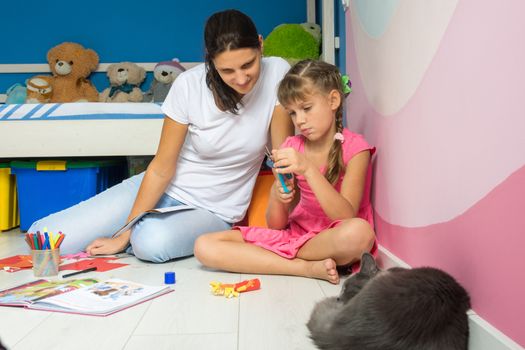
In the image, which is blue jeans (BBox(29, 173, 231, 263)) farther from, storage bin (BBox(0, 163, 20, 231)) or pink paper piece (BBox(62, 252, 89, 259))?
storage bin (BBox(0, 163, 20, 231))

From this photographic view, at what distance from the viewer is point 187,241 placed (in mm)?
1782

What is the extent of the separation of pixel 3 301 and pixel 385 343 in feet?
2.86

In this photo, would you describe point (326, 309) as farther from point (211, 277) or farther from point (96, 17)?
point (96, 17)

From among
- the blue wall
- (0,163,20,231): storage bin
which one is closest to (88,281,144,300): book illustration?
(0,163,20,231): storage bin

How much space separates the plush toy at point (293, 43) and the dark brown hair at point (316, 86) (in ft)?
3.96

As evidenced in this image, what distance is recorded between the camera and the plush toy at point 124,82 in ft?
10.3

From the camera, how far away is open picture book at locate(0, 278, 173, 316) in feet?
4.08

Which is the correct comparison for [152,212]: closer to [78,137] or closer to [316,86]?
[316,86]

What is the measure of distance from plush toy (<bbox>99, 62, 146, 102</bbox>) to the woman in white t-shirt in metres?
1.29

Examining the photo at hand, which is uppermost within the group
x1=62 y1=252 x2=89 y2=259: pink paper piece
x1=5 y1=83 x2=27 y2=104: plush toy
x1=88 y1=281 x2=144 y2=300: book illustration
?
x1=5 y1=83 x2=27 y2=104: plush toy

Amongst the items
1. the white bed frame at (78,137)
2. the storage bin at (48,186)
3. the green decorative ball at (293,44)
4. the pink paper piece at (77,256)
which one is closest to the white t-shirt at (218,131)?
the pink paper piece at (77,256)

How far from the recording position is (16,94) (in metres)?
3.06

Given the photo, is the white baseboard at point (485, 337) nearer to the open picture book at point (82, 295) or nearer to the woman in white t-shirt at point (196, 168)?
the open picture book at point (82, 295)

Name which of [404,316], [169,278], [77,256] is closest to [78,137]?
[77,256]
